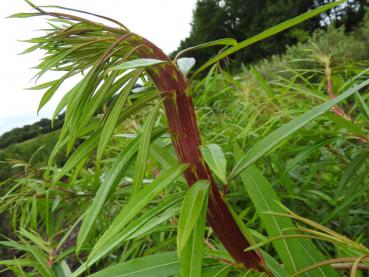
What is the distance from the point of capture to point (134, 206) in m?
0.43

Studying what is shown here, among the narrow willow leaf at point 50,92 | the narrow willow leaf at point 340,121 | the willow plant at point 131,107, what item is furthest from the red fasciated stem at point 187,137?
the narrow willow leaf at point 340,121

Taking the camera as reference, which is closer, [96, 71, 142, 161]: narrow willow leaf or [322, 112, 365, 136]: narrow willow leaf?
Result: [96, 71, 142, 161]: narrow willow leaf

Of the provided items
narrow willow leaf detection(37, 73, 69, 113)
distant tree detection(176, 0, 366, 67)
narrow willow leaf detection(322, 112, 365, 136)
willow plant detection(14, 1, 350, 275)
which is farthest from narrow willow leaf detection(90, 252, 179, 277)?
distant tree detection(176, 0, 366, 67)

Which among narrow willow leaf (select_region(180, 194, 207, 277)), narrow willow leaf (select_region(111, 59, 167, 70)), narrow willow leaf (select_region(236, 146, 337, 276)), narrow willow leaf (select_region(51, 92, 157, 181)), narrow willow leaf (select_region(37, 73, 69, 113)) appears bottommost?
narrow willow leaf (select_region(236, 146, 337, 276))

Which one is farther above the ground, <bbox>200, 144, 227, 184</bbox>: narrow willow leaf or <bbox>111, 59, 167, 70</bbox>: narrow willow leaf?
<bbox>111, 59, 167, 70</bbox>: narrow willow leaf

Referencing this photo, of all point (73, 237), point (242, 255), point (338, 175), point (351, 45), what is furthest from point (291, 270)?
point (351, 45)

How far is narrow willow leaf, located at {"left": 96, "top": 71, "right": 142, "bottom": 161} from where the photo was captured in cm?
46

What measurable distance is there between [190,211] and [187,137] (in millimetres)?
123

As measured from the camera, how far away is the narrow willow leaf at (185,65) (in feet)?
1.76

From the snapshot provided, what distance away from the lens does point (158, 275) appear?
508 mm

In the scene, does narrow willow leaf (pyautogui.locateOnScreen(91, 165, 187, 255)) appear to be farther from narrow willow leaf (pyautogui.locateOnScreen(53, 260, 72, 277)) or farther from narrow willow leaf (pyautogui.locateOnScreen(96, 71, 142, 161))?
narrow willow leaf (pyautogui.locateOnScreen(53, 260, 72, 277))

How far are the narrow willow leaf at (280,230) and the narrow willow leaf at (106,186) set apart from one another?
166 mm

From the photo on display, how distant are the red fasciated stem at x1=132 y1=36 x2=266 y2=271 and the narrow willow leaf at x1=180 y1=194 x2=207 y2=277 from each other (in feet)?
0.18

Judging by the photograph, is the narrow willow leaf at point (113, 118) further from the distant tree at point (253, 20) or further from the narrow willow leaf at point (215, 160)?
the distant tree at point (253, 20)
